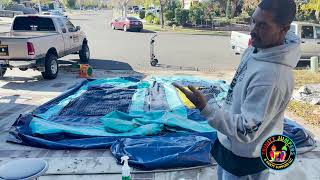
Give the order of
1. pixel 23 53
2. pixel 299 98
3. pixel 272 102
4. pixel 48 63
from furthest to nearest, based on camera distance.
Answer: pixel 48 63 < pixel 23 53 < pixel 299 98 < pixel 272 102

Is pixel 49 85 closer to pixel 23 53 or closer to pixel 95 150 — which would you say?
pixel 23 53

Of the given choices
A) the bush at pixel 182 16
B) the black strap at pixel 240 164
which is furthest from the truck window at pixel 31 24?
the bush at pixel 182 16

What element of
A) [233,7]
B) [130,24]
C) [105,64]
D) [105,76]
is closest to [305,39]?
[105,64]

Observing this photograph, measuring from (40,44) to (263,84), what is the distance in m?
10.2

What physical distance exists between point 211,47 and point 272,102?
771 inches

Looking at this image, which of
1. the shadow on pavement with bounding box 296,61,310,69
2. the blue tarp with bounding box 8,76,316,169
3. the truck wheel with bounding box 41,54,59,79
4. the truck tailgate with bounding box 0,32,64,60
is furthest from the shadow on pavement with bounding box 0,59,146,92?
the shadow on pavement with bounding box 296,61,310,69

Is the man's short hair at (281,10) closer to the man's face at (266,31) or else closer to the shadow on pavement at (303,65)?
the man's face at (266,31)

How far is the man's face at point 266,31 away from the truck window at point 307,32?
47.8ft

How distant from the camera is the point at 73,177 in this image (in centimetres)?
491

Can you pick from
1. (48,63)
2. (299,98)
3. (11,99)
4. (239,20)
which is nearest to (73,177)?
(11,99)

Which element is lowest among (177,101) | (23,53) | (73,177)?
(73,177)

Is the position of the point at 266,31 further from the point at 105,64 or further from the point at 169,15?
the point at 169,15

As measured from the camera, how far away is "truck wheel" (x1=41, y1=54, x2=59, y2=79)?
1154 centimetres

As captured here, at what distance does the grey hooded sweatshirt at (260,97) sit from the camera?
205cm
